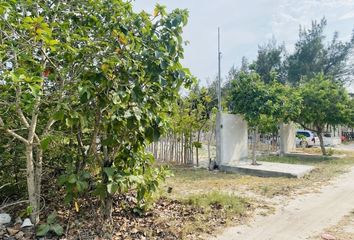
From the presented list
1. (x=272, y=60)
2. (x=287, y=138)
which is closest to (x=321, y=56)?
(x=272, y=60)

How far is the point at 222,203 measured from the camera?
16.7 ft

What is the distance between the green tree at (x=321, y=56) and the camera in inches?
1173

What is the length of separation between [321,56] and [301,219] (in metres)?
29.3

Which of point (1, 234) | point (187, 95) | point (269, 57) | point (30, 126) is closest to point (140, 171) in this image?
point (30, 126)

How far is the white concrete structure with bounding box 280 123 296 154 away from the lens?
13.8m

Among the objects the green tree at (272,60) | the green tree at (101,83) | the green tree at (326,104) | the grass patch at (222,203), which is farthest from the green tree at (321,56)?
the green tree at (101,83)

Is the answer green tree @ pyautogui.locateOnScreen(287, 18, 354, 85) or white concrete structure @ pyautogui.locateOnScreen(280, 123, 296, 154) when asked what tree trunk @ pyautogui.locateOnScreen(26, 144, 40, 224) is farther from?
green tree @ pyautogui.locateOnScreen(287, 18, 354, 85)

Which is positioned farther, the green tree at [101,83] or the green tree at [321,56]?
the green tree at [321,56]

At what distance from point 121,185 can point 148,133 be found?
0.67 metres

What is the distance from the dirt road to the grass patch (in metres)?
0.37

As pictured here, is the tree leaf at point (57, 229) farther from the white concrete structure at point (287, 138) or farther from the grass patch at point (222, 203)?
the white concrete structure at point (287, 138)

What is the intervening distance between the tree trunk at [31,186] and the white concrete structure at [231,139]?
263 inches

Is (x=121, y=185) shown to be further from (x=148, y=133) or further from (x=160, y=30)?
(x=160, y=30)

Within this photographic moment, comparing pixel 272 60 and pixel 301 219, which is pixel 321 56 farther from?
pixel 301 219
